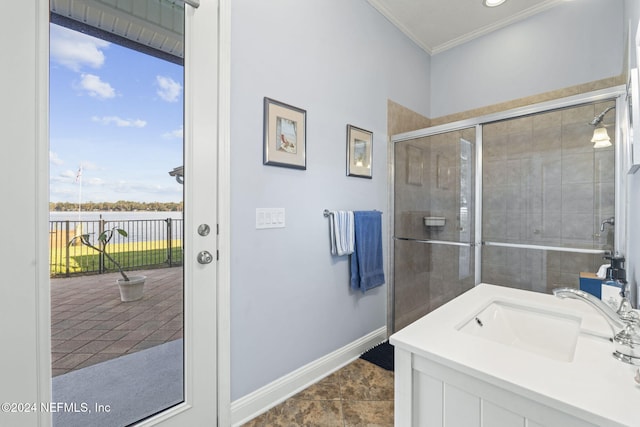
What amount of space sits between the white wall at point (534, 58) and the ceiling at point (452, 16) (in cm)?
9

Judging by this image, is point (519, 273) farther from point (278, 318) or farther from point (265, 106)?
point (265, 106)

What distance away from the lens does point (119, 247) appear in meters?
1.22

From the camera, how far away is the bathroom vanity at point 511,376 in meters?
0.58

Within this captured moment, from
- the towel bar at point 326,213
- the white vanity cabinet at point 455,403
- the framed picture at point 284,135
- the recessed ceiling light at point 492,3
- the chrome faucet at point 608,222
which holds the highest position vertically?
the recessed ceiling light at point 492,3

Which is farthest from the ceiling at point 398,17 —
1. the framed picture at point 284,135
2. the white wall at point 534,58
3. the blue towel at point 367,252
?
the blue towel at point 367,252

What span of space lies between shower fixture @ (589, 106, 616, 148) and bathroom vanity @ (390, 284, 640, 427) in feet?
4.39

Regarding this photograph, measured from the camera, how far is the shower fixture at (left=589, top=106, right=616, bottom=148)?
1.75 meters

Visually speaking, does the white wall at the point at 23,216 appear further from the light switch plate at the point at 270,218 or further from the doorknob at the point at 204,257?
the light switch plate at the point at 270,218

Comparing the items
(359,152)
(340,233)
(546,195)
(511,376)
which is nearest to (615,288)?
(511,376)

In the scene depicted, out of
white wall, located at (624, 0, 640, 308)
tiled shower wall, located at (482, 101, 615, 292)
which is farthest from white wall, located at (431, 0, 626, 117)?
white wall, located at (624, 0, 640, 308)

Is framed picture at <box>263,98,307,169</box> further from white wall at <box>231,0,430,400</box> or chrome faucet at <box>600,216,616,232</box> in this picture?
chrome faucet at <box>600,216,616,232</box>

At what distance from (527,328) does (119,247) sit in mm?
1719

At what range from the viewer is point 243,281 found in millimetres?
1540

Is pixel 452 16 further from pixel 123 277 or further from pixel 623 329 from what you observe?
pixel 123 277
